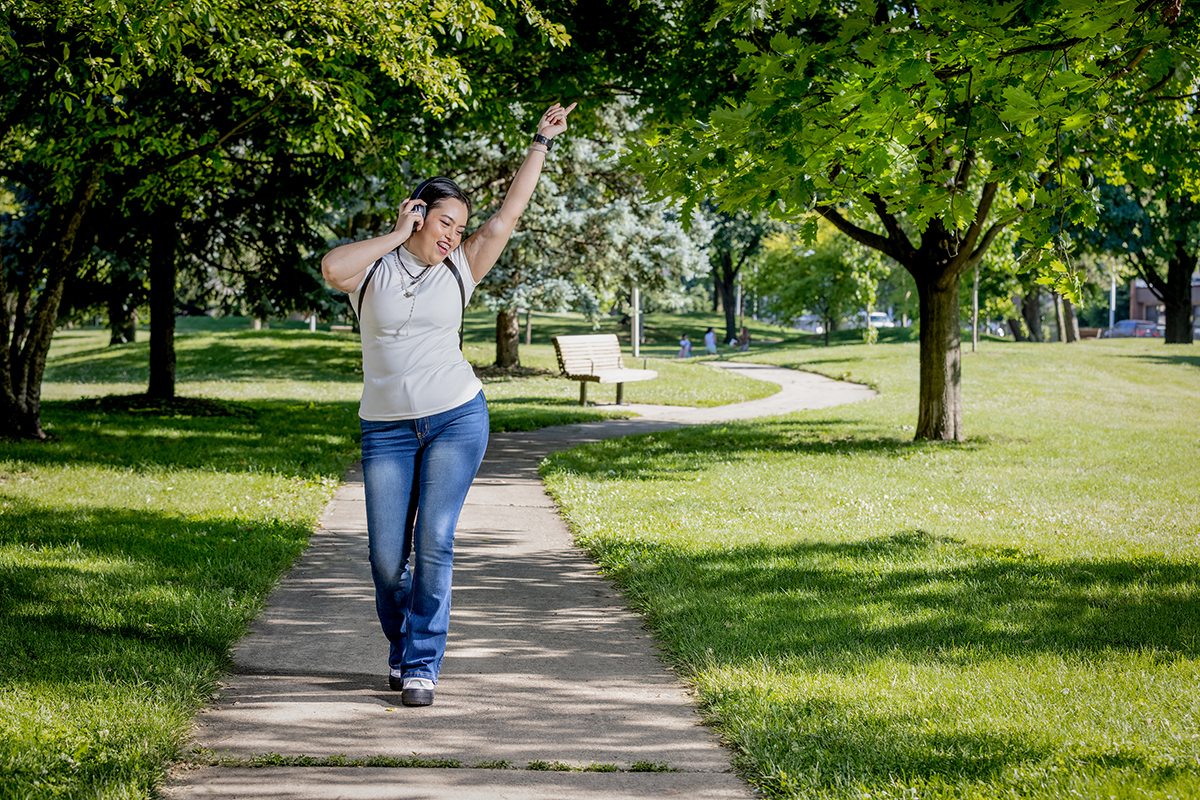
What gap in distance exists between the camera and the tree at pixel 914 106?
15.3ft

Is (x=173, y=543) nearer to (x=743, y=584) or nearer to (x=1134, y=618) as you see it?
(x=743, y=584)

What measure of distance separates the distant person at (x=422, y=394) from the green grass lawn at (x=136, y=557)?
963 millimetres

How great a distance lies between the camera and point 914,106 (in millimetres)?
5102

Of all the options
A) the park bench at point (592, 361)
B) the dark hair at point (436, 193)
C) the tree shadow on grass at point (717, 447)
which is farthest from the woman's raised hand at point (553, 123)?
the park bench at point (592, 361)

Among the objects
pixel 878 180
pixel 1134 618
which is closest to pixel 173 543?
pixel 878 180

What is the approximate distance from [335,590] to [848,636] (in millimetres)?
2863

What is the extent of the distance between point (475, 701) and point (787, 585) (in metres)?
2.32

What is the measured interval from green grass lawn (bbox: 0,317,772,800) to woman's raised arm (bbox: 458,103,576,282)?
210cm

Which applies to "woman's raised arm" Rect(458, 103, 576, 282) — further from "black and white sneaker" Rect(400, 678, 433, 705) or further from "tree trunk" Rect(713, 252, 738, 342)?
"tree trunk" Rect(713, 252, 738, 342)

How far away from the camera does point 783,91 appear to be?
16.0 ft

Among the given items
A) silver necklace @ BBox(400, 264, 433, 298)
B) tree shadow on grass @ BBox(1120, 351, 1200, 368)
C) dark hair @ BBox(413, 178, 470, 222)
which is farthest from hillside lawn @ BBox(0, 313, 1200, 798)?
tree shadow on grass @ BBox(1120, 351, 1200, 368)

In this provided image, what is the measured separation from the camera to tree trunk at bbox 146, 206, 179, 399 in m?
15.1

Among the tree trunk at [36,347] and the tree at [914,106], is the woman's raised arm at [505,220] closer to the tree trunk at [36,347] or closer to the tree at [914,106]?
the tree at [914,106]

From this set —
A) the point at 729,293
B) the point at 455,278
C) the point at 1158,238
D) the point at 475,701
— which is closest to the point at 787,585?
the point at 475,701
